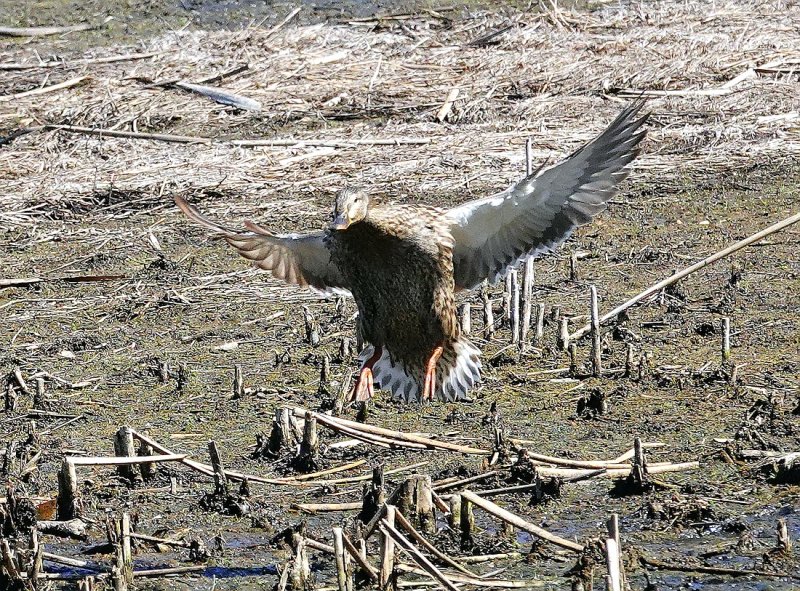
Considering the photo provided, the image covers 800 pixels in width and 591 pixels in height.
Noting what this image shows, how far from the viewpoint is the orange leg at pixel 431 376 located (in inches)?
266

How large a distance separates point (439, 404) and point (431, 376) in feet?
1.00

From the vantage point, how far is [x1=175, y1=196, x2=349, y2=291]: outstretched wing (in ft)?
22.6

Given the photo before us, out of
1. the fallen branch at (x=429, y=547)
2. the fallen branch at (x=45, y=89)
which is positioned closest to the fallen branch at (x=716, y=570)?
the fallen branch at (x=429, y=547)

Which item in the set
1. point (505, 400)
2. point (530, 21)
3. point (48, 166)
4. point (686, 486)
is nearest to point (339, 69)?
point (530, 21)

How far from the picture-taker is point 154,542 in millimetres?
5383

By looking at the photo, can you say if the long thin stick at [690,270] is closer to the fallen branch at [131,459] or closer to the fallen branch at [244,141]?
the fallen branch at [131,459]

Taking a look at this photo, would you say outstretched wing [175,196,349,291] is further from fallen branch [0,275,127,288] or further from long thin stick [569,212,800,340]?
fallen branch [0,275,127,288]

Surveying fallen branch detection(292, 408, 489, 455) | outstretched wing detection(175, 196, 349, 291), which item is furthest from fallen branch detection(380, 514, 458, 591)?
outstretched wing detection(175, 196, 349, 291)

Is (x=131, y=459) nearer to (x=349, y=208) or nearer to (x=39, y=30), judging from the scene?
(x=349, y=208)

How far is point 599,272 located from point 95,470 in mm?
3762

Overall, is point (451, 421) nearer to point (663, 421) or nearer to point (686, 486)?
point (663, 421)

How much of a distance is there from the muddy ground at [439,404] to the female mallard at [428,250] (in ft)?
0.79

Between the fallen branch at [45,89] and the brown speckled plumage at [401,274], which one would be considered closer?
the brown speckled plumage at [401,274]

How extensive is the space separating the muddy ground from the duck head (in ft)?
3.25
